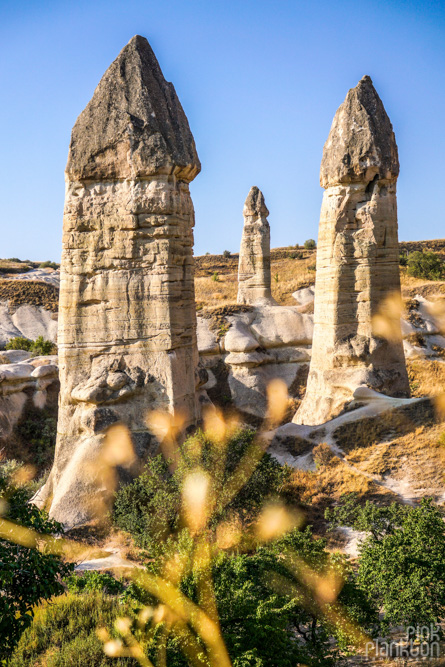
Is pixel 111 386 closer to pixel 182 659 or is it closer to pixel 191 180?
pixel 191 180

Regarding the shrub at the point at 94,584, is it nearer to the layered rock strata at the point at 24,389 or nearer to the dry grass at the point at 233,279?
the layered rock strata at the point at 24,389

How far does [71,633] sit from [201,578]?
5.28 feet

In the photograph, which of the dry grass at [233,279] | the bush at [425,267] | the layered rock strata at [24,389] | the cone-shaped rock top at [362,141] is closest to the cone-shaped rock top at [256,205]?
the dry grass at [233,279]

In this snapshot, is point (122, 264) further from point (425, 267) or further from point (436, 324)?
point (425, 267)

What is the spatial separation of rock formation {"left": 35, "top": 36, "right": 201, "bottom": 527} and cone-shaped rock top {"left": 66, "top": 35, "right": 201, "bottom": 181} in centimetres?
2

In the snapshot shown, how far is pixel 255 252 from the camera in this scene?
83.1ft

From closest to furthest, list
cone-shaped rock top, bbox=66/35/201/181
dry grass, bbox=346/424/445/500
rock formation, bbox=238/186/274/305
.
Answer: dry grass, bbox=346/424/445/500
cone-shaped rock top, bbox=66/35/201/181
rock formation, bbox=238/186/274/305

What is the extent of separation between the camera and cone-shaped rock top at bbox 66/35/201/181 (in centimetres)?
1006

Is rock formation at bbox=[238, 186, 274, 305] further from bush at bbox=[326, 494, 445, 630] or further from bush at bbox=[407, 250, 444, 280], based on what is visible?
bush at bbox=[326, 494, 445, 630]

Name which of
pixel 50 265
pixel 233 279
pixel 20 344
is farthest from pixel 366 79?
pixel 50 265

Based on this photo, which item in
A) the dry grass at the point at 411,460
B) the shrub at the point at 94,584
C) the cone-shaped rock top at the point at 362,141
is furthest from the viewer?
the cone-shaped rock top at the point at 362,141

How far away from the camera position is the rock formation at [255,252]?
81.9ft

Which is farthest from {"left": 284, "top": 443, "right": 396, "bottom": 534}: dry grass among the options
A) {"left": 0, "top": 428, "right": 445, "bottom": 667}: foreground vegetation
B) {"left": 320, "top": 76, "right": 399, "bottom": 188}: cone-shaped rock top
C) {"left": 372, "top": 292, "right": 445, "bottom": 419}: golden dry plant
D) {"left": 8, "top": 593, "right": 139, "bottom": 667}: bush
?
{"left": 320, "top": 76, "right": 399, "bottom": 188}: cone-shaped rock top

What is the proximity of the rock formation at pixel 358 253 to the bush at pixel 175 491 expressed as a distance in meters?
5.13
